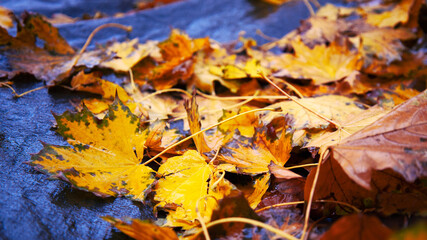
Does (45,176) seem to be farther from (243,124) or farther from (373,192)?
(373,192)

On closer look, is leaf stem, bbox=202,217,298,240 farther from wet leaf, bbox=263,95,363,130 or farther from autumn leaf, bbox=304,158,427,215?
wet leaf, bbox=263,95,363,130

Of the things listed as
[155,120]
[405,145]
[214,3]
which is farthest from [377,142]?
[214,3]

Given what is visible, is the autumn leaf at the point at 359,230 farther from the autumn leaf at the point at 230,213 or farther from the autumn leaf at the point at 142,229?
the autumn leaf at the point at 142,229

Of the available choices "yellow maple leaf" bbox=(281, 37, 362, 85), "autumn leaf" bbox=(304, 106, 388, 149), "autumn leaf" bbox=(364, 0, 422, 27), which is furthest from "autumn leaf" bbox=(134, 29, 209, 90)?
"autumn leaf" bbox=(364, 0, 422, 27)

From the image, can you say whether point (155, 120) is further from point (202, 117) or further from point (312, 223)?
point (312, 223)

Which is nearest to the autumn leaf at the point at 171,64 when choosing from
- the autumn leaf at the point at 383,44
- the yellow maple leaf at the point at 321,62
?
the yellow maple leaf at the point at 321,62
